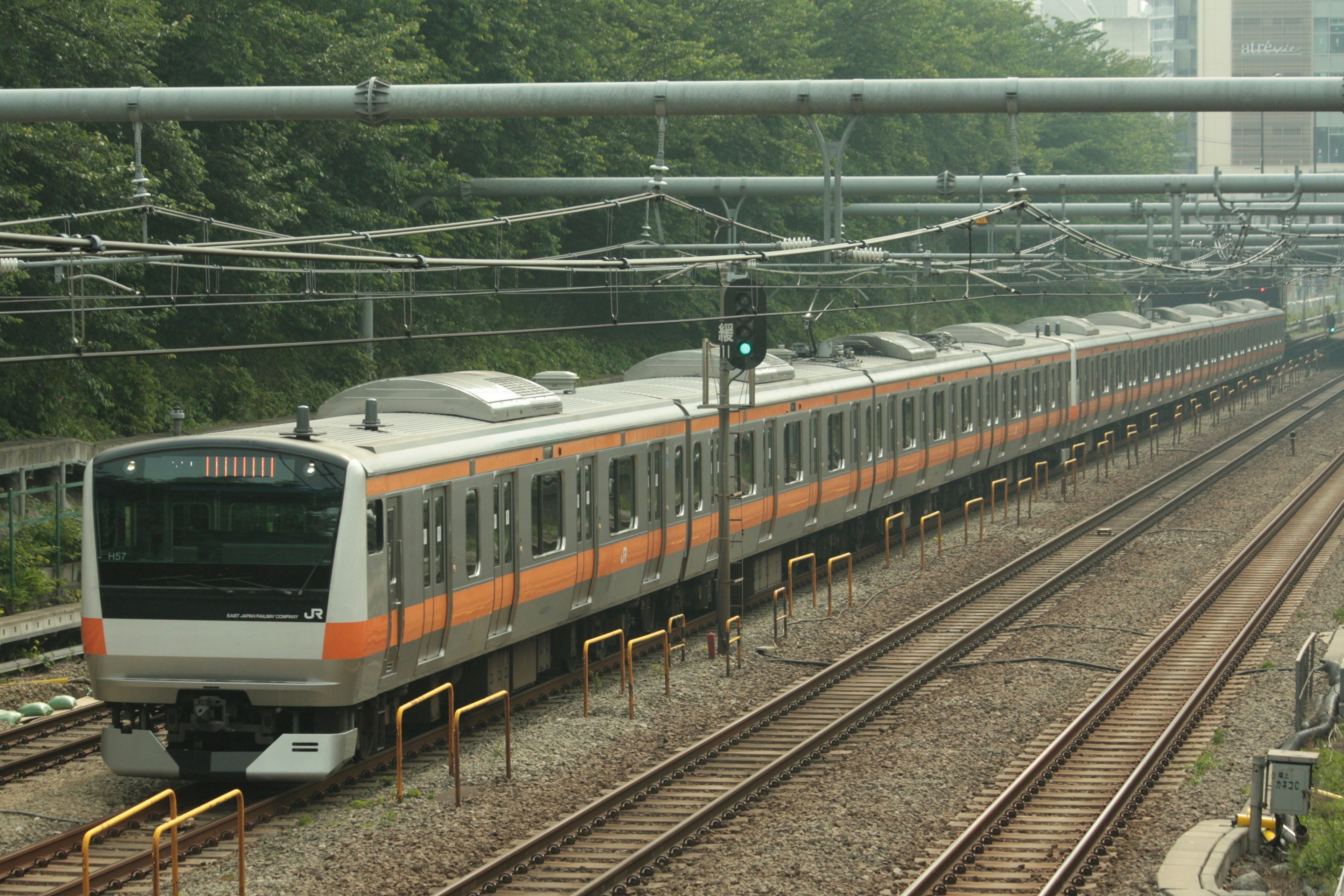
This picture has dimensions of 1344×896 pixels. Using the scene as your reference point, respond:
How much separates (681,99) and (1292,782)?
6.74m

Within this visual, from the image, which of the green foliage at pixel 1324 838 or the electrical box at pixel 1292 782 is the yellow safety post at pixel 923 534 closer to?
the green foliage at pixel 1324 838

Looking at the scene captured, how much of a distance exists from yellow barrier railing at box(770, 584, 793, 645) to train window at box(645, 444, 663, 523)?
177 cm

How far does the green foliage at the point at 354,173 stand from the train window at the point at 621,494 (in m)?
1.58

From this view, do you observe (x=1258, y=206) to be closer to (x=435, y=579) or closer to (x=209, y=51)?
(x=209, y=51)

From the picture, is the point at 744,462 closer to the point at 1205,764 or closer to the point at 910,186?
the point at 1205,764

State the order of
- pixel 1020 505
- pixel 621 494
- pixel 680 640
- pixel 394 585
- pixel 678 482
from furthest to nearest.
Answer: pixel 1020 505 → pixel 680 640 → pixel 678 482 → pixel 621 494 → pixel 394 585

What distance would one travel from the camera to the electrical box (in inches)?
414

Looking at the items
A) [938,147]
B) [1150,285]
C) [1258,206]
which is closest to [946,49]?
[938,147]

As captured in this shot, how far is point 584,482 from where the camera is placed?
15.5m

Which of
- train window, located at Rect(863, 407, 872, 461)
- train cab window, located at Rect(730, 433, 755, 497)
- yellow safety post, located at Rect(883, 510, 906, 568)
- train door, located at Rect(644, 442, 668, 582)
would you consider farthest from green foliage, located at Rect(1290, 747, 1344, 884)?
train window, located at Rect(863, 407, 872, 461)

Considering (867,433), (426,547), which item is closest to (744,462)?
(867,433)

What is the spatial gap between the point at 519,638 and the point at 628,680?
131 centimetres

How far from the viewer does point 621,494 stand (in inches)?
641

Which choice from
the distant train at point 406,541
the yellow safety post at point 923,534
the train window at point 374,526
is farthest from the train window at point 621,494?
the yellow safety post at point 923,534
